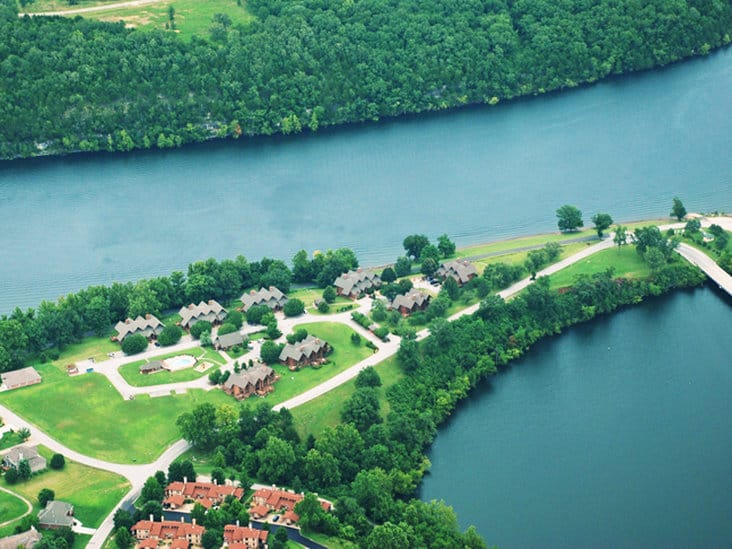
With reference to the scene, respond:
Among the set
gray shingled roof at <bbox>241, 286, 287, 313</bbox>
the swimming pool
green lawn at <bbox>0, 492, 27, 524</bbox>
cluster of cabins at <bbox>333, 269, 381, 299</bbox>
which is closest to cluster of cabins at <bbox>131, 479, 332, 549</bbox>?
green lawn at <bbox>0, 492, 27, 524</bbox>

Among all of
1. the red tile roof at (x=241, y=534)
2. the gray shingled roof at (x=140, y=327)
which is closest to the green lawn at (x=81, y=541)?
the red tile roof at (x=241, y=534)

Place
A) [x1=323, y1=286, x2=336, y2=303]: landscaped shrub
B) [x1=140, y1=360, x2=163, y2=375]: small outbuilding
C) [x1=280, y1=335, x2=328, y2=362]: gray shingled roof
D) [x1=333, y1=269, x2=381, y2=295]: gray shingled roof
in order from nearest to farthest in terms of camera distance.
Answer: [x1=140, y1=360, x2=163, y2=375]: small outbuilding → [x1=280, y1=335, x2=328, y2=362]: gray shingled roof → [x1=323, y1=286, x2=336, y2=303]: landscaped shrub → [x1=333, y1=269, x2=381, y2=295]: gray shingled roof

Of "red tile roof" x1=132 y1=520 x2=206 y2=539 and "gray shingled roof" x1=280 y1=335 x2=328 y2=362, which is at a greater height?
"gray shingled roof" x1=280 y1=335 x2=328 y2=362

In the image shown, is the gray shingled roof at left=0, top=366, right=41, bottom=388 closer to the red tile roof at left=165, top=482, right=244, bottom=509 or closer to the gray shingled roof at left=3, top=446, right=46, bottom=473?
the gray shingled roof at left=3, top=446, right=46, bottom=473

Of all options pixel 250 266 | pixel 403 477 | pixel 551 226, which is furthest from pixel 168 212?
pixel 403 477

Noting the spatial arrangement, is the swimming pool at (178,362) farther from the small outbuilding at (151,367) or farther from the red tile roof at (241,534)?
the red tile roof at (241,534)

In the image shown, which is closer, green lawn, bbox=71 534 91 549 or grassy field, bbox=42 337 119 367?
green lawn, bbox=71 534 91 549

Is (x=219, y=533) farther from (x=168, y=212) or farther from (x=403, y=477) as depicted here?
(x=168, y=212)
